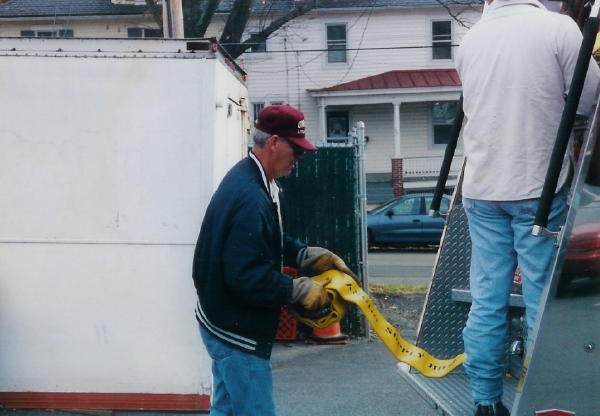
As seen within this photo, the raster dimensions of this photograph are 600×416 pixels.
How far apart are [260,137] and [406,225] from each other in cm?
1896

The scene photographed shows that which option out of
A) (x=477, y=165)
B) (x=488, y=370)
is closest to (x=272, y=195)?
(x=477, y=165)

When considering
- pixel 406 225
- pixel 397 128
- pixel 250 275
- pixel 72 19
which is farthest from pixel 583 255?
pixel 72 19

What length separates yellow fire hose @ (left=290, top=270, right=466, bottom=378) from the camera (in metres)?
3.97

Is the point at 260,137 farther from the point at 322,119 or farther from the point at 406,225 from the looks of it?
the point at 322,119

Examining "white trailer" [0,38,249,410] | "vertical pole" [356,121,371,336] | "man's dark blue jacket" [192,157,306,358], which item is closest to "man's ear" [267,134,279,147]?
"man's dark blue jacket" [192,157,306,358]

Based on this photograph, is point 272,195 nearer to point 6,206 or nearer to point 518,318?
point 518,318

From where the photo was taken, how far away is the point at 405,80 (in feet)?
103

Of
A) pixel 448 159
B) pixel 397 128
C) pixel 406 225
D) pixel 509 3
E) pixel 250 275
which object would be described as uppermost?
pixel 509 3

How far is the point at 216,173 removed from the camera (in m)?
6.39

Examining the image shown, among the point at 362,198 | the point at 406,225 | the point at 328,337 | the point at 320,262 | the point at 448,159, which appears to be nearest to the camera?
the point at 320,262

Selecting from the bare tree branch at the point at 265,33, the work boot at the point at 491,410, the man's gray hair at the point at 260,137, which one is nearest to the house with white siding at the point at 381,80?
the bare tree branch at the point at 265,33

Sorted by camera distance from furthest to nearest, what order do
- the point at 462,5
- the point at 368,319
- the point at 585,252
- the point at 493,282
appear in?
the point at 462,5 < the point at 368,319 < the point at 493,282 < the point at 585,252

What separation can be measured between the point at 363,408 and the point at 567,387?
3.70m

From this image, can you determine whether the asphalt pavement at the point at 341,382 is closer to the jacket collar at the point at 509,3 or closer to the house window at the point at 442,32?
the jacket collar at the point at 509,3
